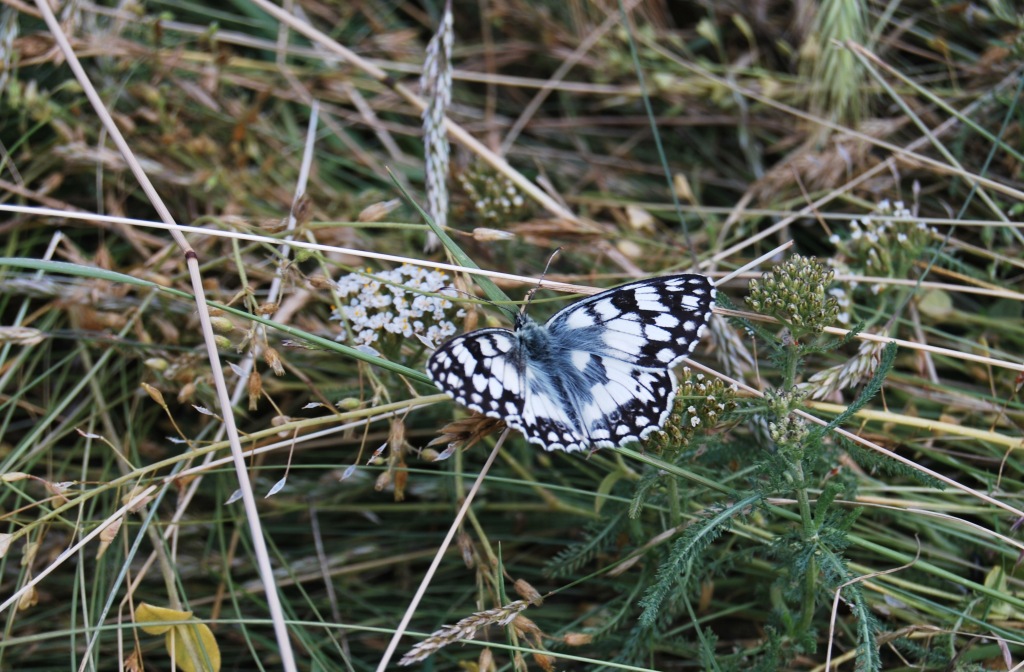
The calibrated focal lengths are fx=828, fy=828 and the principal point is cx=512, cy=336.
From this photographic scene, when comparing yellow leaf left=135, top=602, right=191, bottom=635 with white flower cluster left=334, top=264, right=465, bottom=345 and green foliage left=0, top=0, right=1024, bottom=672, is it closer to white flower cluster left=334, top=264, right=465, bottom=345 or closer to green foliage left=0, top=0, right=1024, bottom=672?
green foliage left=0, top=0, right=1024, bottom=672

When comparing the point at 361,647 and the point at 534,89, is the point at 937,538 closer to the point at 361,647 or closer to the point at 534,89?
the point at 361,647

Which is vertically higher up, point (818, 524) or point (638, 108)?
point (638, 108)

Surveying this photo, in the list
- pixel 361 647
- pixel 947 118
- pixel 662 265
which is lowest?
pixel 361 647

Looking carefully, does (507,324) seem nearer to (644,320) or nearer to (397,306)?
(397,306)

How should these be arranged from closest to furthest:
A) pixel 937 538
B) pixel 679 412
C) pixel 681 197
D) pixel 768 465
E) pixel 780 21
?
pixel 768 465 → pixel 679 412 → pixel 937 538 → pixel 681 197 → pixel 780 21


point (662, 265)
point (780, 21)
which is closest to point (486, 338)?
point (662, 265)

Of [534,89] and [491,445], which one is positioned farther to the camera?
[534,89]

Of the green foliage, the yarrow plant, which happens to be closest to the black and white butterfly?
the green foliage

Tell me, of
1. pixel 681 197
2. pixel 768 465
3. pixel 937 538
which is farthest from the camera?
pixel 681 197

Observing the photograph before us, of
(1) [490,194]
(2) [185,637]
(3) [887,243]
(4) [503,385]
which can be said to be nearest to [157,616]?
(2) [185,637]
